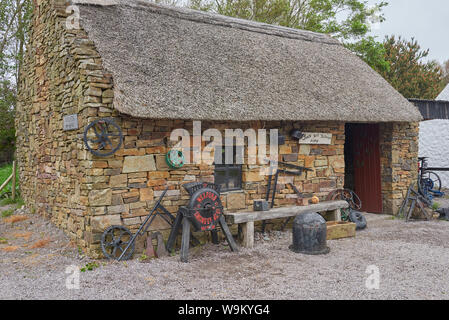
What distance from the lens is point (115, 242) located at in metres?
5.52

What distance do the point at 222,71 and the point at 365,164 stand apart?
15.6 feet

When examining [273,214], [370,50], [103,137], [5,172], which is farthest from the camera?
[370,50]

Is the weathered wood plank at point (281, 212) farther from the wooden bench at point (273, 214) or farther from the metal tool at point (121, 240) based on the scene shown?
the metal tool at point (121, 240)

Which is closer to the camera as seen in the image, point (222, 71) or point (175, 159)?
point (175, 159)

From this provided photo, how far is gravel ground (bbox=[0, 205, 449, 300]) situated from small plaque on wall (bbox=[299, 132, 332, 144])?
6.08ft

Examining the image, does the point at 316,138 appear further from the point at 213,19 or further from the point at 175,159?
the point at 213,19

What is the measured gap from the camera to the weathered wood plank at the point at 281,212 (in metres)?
6.29

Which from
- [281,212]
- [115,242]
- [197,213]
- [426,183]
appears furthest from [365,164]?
[115,242]

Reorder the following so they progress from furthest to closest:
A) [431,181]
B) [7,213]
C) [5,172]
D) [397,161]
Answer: [5,172] < [431,181] < [397,161] < [7,213]

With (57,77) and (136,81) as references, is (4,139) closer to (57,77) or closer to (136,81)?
(57,77)

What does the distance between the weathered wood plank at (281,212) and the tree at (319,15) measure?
998 cm

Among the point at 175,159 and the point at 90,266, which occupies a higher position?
the point at 175,159

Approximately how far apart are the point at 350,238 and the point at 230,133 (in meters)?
2.93

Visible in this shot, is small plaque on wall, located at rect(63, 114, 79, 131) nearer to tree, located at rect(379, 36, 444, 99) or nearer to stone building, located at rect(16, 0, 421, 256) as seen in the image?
stone building, located at rect(16, 0, 421, 256)
